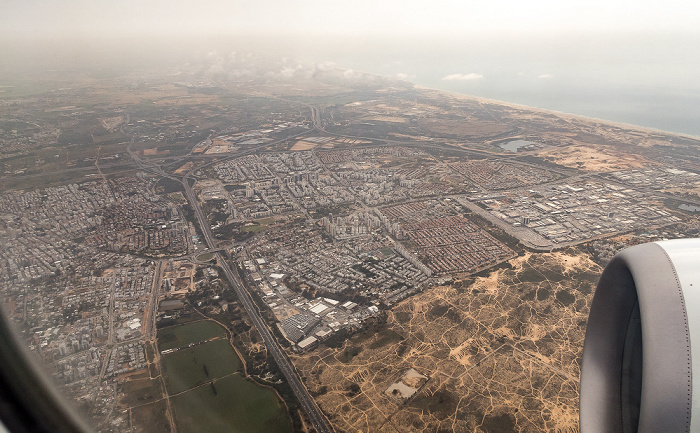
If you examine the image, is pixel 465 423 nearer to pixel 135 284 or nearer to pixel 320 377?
pixel 320 377

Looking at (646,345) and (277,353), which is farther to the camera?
(277,353)

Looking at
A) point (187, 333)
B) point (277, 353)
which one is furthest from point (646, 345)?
point (187, 333)

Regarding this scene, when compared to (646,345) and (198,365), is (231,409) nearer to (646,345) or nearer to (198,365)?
(198,365)

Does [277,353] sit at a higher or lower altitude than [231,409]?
lower

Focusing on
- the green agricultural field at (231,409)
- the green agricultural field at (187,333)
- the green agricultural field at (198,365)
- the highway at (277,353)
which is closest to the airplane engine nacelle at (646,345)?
the highway at (277,353)

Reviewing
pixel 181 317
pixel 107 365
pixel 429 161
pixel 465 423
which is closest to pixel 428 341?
pixel 465 423

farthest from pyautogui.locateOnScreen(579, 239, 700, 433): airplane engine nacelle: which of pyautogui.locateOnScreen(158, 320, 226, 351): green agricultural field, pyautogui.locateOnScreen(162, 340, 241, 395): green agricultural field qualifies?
pyautogui.locateOnScreen(158, 320, 226, 351): green agricultural field
